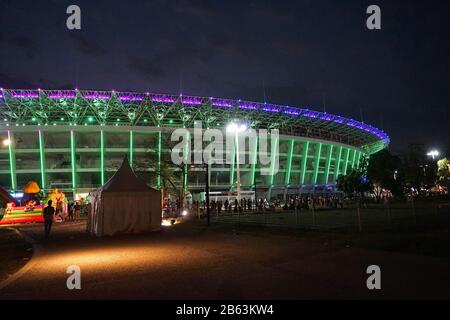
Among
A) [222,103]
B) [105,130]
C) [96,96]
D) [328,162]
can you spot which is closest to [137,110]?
[105,130]

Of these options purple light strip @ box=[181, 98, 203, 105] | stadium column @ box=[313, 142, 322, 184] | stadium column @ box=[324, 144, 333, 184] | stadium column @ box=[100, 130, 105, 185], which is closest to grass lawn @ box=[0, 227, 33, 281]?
stadium column @ box=[100, 130, 105, 185]

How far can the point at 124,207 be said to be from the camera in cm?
1780

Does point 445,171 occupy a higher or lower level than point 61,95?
lower

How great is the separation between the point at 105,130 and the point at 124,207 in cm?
4264

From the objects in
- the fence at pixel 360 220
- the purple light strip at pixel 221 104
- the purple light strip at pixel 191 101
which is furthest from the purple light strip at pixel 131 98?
the fence at pixel 360 220

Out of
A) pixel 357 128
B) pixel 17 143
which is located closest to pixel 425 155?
pixel 357 128

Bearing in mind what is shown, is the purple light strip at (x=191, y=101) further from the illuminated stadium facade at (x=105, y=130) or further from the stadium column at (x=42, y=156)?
the stadium column at (x=42, y=156)

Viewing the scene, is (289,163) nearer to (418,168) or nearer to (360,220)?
(418,168)

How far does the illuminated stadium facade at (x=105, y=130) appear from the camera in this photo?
55.5 metres

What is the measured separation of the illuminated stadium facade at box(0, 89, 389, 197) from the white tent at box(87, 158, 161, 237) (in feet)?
95.7

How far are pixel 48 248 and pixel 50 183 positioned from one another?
163 ft

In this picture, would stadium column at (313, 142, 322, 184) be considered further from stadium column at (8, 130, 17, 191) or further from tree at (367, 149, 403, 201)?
stadium column at (8, 130, 17, 191)

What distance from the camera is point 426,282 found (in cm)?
612
